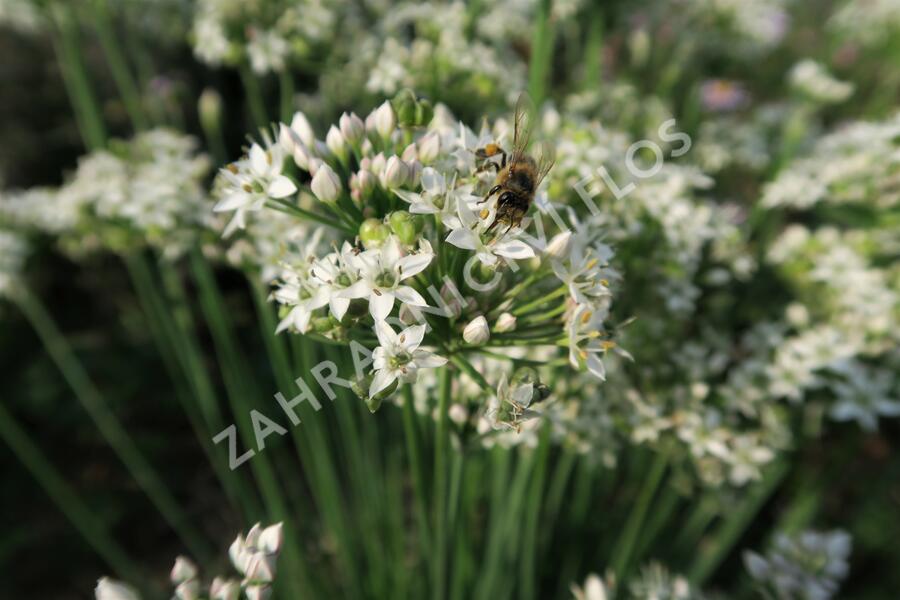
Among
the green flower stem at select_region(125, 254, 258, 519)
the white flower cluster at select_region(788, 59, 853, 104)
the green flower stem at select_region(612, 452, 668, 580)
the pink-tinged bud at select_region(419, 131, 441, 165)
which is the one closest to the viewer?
the pink-tinged bud at select_region(419, 131, 441, 165)

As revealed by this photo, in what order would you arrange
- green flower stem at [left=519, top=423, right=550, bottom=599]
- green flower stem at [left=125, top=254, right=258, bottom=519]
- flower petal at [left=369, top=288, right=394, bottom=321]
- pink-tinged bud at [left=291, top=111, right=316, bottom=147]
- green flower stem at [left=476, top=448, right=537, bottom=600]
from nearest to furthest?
flower petal at [left=369, top=288, right=394, bottom=321], pink-tinged bud at [left=291, top=111, right=316, bottom=147], green flower stem at [left=519, top=423, right=550, bottom=599], green flower stem at [left=476, top=448, right=537, bottom=600], green flower stem at [left=125, top=254, right=258, bottom=519]

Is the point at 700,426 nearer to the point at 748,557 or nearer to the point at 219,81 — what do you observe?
the point at 748,557

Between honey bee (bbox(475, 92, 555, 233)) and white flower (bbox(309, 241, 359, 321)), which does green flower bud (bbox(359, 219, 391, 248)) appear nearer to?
white flower (bbox(309, 241, 359, 321))

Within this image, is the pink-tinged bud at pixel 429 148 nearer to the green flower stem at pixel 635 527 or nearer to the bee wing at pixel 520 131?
the bee wing at pixel 520 131

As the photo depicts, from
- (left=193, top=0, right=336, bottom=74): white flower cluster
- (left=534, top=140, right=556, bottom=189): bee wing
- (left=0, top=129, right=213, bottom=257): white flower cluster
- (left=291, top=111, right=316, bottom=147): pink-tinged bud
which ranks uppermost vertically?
(left=193, top=0, right=336, bottom=74): white flower cluster

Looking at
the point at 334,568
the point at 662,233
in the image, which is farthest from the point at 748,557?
the point at 334,568

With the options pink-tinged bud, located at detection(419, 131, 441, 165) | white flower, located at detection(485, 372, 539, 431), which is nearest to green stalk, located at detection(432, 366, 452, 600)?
white flower, located at detection(485, 372, 539, 431)

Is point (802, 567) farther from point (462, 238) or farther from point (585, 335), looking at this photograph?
point (462, 238)
